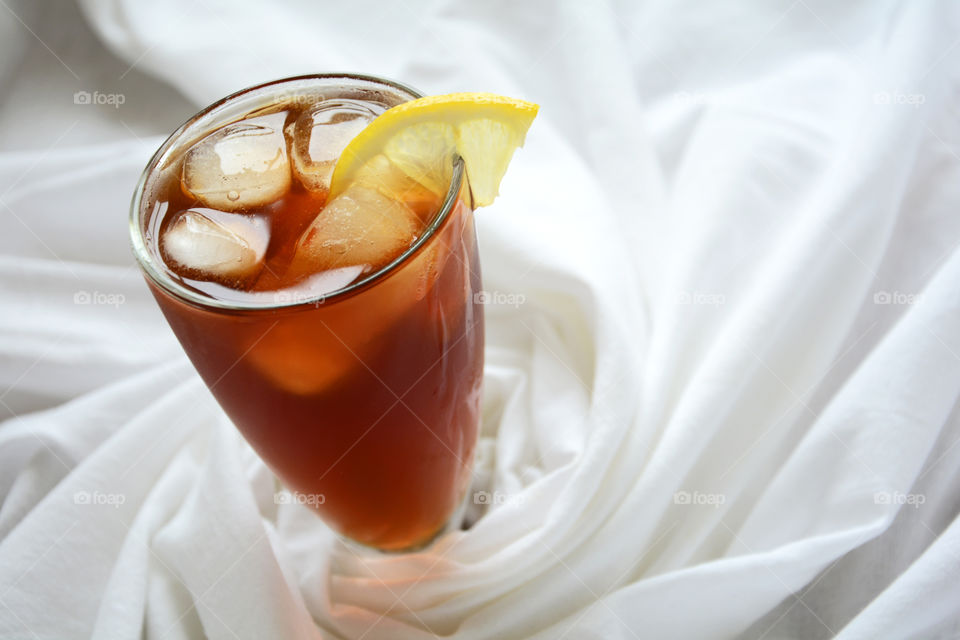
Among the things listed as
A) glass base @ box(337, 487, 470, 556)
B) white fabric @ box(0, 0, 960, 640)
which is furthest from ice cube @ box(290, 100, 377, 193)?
glass base @ box(337, 487, 470, 556)

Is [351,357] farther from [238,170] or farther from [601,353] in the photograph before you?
[601,353]

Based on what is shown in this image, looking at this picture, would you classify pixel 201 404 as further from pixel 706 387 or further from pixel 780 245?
pixel 780 245

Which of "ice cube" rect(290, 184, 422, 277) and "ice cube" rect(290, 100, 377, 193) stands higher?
"ice cube" rect(290, 100, 377, 193)

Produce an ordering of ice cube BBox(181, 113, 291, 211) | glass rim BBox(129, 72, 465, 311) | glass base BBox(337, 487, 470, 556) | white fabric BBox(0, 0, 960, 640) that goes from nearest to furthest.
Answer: glass rim BBox(129, 72, 465, 311)
ice cube BBox(181, 113, 291, 211)
white fabric BBox(0, 0, 960, 640)
glass base BBox(337, 487, 470, 556)

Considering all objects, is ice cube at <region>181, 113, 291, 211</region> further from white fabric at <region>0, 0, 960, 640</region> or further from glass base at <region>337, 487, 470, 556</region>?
glass base at <region>337, 487, 470, 556</region>

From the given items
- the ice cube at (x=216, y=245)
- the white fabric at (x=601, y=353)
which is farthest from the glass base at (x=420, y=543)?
the ice cube at (x=216, y=245)

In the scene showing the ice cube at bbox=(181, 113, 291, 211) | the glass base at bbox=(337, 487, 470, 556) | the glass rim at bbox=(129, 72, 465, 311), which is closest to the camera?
the glass rim at bbox=(129, 72, 465, 311)

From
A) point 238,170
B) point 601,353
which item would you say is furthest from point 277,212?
point 601,353

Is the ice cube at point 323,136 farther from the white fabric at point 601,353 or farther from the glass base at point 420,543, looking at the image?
the glass base at point 420,543
